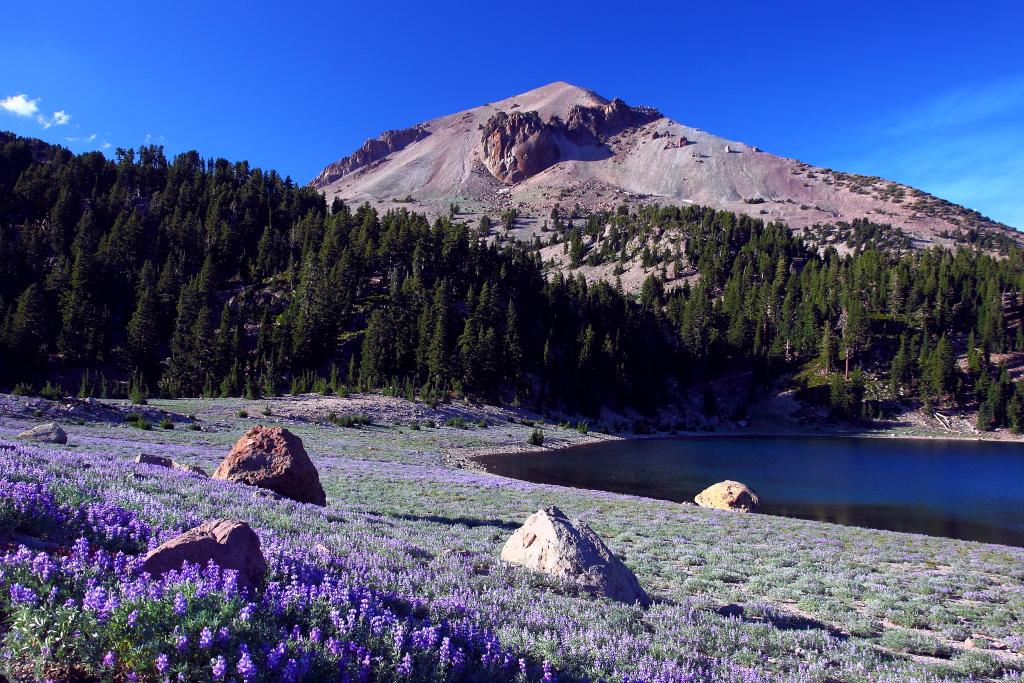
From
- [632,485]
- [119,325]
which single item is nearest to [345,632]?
[632,485]

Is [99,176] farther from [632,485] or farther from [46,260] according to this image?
[632,485]

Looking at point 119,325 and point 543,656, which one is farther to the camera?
point 119,325

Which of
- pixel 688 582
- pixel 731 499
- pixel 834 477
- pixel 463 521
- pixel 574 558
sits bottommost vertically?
pixel 834 477

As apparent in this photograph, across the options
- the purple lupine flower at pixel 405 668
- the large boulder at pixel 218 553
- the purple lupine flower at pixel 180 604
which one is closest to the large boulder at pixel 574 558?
the large boulder at pixel 218 553

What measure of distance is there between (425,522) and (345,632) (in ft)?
34.9

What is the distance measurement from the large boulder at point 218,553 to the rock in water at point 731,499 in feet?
85.6

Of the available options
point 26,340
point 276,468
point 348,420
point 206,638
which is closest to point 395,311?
point 348,420

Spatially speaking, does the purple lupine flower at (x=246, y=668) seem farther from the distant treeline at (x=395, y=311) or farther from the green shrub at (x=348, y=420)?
the distant treeline at (x=395, y=311)

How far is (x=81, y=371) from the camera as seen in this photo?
7700 centimetres

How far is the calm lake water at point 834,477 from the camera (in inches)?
1166

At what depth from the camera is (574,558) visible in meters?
8.30

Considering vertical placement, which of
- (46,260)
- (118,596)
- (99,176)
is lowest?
(118,596)

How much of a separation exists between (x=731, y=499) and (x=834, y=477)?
23735 millimetres

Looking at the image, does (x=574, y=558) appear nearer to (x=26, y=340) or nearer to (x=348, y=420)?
(x=348, y=420)
